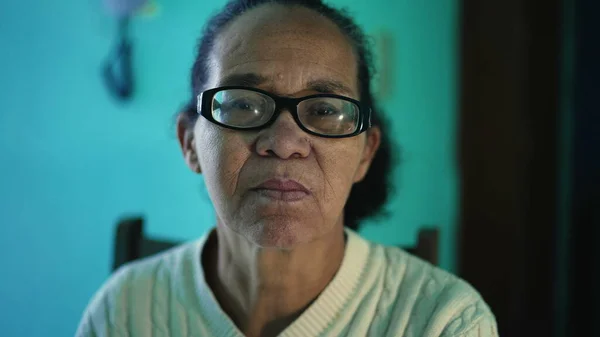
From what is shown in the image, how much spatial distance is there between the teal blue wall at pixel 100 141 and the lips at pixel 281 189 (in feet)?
3.02

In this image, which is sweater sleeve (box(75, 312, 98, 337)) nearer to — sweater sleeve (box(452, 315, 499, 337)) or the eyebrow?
the eyebrow

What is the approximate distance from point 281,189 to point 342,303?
0.33m

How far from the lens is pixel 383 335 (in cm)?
84

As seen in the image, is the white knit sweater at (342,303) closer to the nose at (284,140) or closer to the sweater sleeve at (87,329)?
the sweater sleeve at (87,329)

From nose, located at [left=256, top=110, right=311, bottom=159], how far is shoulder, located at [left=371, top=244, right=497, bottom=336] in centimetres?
39

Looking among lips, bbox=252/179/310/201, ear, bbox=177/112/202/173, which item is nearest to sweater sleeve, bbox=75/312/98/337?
ear, bbox=177/112/202/173

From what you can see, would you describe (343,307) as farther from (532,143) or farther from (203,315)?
(532,143)

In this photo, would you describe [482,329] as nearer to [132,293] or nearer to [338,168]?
[338,168]

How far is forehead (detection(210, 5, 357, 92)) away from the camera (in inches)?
30.8

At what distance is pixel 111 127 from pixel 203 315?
3.37ft

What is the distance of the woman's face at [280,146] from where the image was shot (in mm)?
749

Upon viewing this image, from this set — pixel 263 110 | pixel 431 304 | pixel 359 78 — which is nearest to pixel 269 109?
pixel 263 110

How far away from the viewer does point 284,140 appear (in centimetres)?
74

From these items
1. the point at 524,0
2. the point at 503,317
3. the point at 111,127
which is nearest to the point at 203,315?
the point at 111,127
